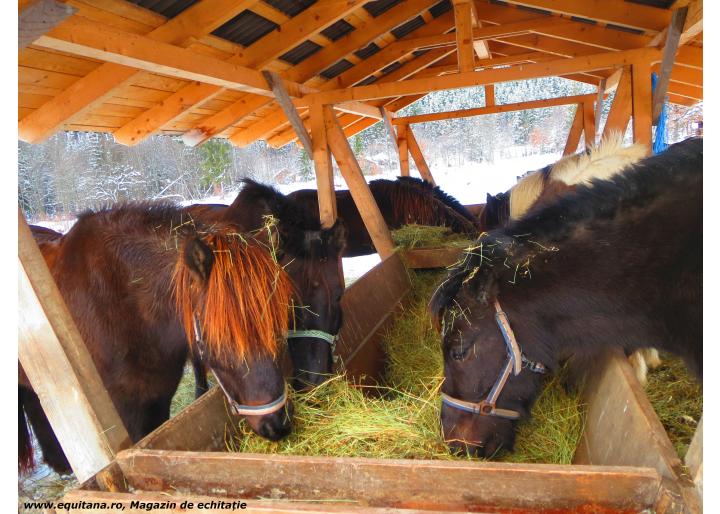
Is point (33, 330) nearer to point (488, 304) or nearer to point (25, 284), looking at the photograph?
point (25, 284)

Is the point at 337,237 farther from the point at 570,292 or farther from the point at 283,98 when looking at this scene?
the point at 283,98

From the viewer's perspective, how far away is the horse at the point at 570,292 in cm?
191

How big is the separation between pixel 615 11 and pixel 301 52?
308cm

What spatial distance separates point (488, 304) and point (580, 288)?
375mm

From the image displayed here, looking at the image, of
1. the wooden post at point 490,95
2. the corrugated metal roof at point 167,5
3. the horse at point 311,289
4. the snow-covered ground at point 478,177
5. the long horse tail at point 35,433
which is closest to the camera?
the horse at point 311,289

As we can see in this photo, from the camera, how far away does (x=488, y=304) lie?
6.76 feet

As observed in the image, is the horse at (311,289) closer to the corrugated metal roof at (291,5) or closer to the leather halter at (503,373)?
the leather halter at (503,373)

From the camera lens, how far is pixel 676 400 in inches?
103

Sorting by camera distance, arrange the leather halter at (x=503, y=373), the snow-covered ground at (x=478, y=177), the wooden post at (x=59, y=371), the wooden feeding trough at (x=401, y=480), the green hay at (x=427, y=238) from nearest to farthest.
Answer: the wooden feeding trough at (x=401, y=480) → the wooden post at (x=59, y=371) → the leather halter at (x=503, y=373) → the green hay at (x=427, y=238) → the snow-covered ground at (x=478, y=177)

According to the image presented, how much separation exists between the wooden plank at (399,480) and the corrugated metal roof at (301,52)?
14.6ft

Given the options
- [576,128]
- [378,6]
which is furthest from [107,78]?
[576,128]

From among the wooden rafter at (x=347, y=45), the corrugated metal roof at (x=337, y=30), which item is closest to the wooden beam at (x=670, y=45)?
the wooden rafter at (x=347, y=45)

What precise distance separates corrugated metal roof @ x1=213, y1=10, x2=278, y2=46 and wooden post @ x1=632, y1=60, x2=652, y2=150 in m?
3.37

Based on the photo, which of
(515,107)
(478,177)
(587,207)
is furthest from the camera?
(478,177)
